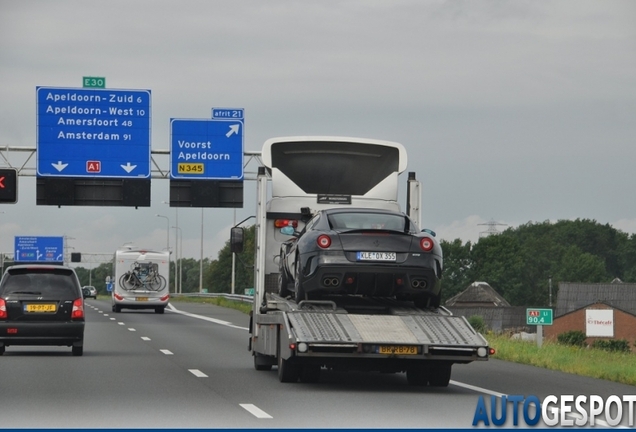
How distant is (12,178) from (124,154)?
1423cm

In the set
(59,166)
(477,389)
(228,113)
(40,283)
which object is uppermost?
(228,113)

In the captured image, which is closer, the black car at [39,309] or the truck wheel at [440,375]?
the truck wheel at [440,375]

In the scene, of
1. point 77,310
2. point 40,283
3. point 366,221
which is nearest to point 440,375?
point 366,221

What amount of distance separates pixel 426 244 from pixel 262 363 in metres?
3.90

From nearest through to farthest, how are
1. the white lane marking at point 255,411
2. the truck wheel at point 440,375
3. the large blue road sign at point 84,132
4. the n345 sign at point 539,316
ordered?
the white lane marking at point 255,411 < the truck wheel at point 440,375 < the n345 sign at point 539,316 < the large blue road sign at point 84,132

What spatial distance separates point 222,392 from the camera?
15164 mm

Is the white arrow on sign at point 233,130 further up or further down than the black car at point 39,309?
further up

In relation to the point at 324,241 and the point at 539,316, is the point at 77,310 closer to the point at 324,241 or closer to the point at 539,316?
the point at 324,241

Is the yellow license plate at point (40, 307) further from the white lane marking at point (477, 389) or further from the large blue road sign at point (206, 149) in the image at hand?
the large blue road sign at point (206, 149)

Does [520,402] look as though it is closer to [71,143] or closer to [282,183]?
[282,183]

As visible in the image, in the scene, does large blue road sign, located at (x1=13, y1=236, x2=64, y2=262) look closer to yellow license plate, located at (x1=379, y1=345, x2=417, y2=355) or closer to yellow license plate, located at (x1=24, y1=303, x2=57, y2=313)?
yellow license plate, located at (x1=24, y1=303, x2=57, y2=313)

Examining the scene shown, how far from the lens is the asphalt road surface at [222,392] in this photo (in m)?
12.0

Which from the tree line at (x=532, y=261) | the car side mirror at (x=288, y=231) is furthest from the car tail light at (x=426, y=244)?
the tree line at (x=532, y=261)

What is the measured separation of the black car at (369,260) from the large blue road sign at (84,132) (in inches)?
1069
